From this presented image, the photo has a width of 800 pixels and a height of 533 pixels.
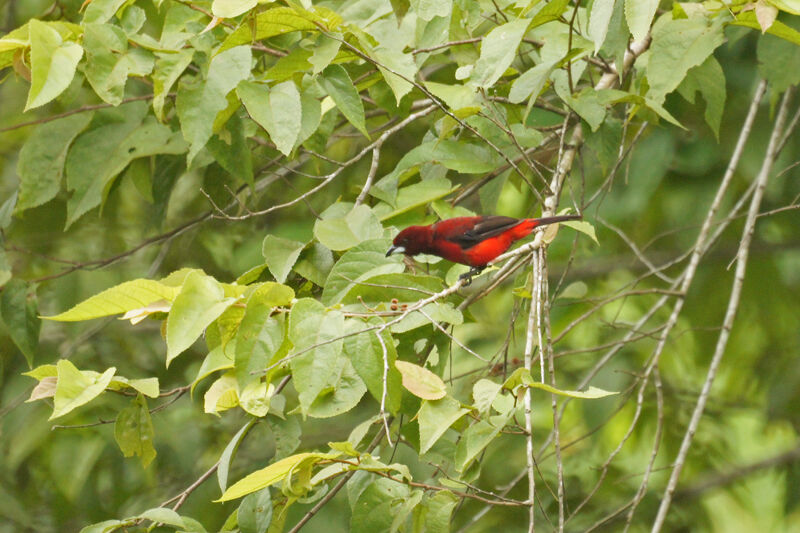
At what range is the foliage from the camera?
2326mm

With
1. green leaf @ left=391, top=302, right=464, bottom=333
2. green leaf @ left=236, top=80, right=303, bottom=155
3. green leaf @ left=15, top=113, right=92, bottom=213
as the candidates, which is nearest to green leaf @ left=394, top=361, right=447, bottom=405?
green leaf @ left=391, top=302, right=464, bottom=333

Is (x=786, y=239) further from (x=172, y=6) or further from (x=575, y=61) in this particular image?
(x=172, y=6)

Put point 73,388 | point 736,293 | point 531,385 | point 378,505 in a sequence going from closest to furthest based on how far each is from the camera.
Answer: point 531,385 → point 73,388 → point 378,505 → point 736,293

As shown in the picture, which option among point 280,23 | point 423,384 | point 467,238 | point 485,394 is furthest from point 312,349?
point 467,238

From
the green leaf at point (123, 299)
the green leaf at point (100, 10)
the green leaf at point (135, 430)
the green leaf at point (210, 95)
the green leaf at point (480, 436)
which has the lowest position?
the green leaf at point (135, 430)

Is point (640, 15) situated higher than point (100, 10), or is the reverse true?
point (640, 15)

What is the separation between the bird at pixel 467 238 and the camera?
3268mm

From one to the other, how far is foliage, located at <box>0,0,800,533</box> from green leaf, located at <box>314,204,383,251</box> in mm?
11

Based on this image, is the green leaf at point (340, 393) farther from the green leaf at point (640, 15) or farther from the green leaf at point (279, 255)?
the green leaf at point (640, 15)

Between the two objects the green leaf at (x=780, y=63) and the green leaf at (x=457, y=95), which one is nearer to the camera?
the green leaf at (x=457, y=95)

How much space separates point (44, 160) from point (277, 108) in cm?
143

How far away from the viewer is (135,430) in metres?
2.61

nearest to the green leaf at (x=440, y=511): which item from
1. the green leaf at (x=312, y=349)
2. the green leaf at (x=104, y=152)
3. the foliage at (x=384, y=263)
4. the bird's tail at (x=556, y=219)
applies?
the foliage at (x=384, y=263)

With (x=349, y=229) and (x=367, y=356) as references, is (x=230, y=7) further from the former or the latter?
(x=367, y=356)
